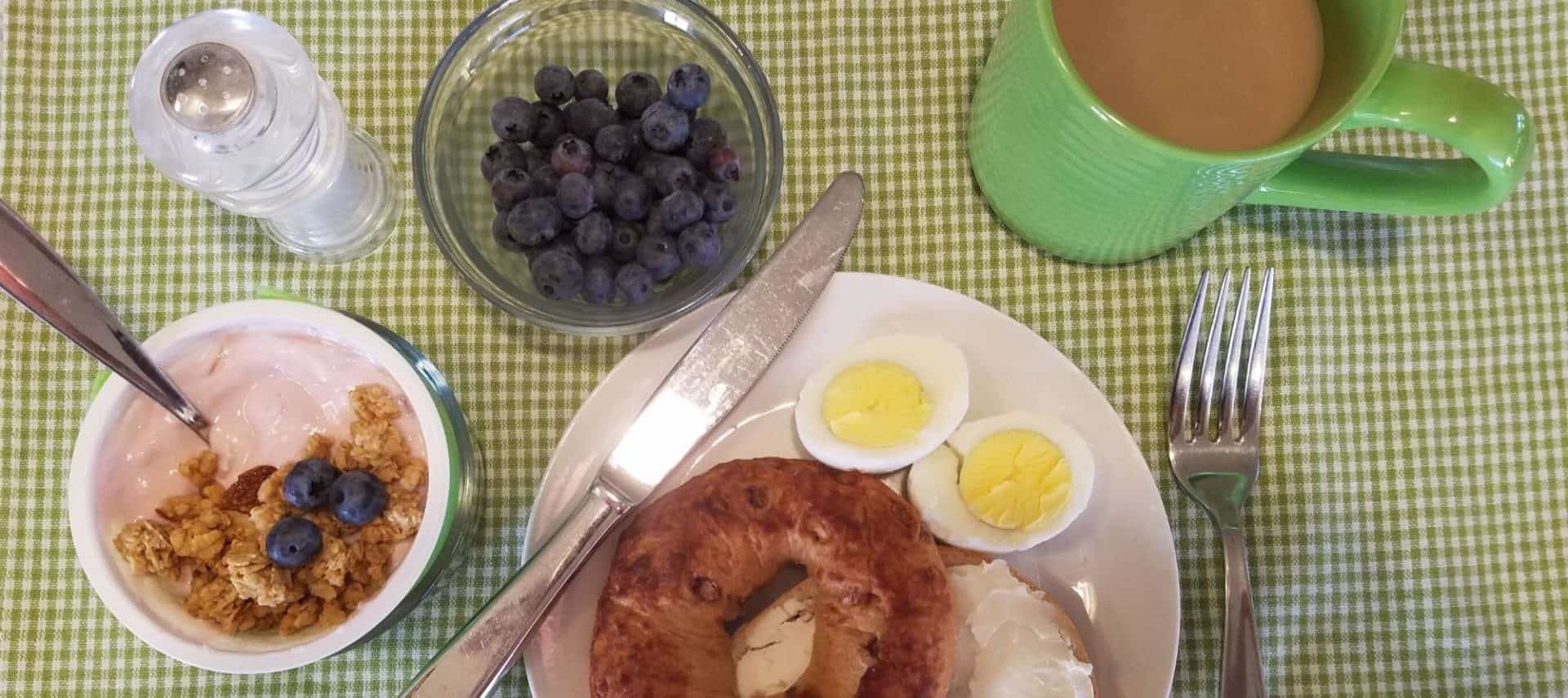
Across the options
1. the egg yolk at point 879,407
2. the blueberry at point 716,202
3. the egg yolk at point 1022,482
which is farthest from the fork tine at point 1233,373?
the blueberry at point 716,202

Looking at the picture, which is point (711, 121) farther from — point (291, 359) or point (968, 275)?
point (291, 359)

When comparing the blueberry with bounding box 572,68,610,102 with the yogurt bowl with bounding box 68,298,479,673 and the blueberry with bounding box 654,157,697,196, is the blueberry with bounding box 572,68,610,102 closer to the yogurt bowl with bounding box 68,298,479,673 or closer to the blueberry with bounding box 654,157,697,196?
the blueberry with bounding box 654,157,697,196

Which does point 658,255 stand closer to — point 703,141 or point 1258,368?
point 703,141

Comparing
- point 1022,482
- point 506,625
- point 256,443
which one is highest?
point 1022,482

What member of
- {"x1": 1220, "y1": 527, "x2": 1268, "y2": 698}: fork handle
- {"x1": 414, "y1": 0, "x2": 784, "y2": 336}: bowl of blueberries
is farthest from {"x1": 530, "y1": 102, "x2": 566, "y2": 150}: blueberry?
{"x1": 1220, "y1": 527, "x2": 1268, "y2": 698}: fork handle

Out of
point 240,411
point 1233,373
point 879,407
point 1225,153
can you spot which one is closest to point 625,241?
point 879,407

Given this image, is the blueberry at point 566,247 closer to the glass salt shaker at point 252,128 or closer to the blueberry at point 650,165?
Answer: the blueberry at point 650,165
